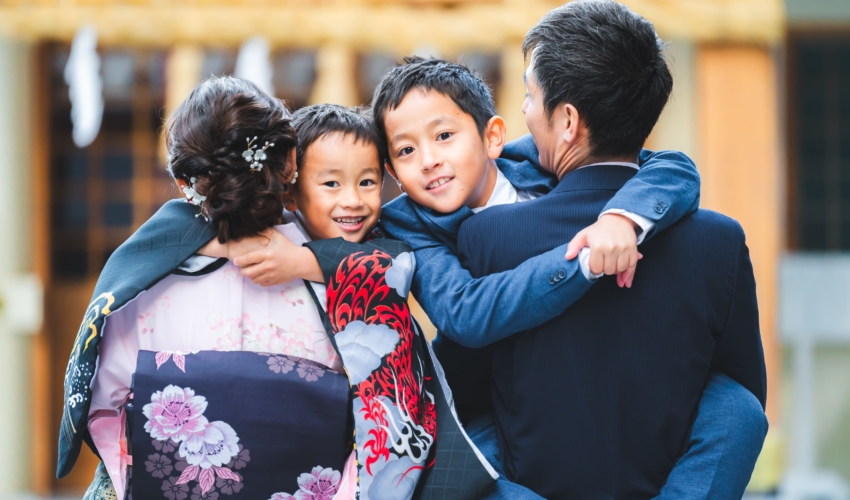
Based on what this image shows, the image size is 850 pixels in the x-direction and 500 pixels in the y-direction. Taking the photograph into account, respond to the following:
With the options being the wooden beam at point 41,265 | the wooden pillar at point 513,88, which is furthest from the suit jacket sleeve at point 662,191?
the wooden beam at point 41,265

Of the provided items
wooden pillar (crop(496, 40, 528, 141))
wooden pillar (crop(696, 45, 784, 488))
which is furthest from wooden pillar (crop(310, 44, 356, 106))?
wooden pillar (crop(696, 45, 784, 488))

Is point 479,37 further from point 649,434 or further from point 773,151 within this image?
point 649,434

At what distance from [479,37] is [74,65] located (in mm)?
2401

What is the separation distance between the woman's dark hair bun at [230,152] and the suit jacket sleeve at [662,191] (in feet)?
1.95

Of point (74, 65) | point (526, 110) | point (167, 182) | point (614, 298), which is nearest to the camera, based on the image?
point (614, 298)

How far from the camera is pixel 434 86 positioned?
155 centimetres

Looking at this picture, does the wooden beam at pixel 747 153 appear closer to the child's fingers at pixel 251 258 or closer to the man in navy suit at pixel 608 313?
the man in navy suit at pixel 608 313

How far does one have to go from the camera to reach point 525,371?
1.35 m

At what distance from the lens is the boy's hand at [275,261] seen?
135cm

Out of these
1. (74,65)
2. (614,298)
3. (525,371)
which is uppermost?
(74,65)

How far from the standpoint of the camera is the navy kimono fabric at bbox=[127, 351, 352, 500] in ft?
4.25

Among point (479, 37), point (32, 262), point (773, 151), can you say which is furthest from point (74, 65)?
point (773, 151)

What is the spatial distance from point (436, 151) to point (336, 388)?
1.69 ft

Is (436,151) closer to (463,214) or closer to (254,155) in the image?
(463,214)
